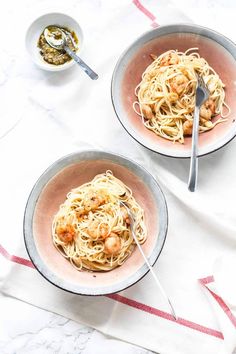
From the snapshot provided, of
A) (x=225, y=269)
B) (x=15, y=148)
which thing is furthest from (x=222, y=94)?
(x=15, y=148)

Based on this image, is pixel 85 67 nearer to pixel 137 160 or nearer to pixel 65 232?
pixel 137 160

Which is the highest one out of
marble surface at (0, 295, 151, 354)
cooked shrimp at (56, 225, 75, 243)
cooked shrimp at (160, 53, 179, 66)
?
cooked shrimp at (160, 53, 179, 66)

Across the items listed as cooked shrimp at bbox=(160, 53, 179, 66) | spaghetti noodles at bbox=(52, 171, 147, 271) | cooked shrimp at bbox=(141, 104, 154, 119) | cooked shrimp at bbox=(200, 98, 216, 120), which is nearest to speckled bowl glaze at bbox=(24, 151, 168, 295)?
spaghetti noodles at bbox=(52, 171, 147, 271)

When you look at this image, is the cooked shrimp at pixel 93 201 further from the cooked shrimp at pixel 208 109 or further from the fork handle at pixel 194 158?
the cooked shrimp at pixel 208 109

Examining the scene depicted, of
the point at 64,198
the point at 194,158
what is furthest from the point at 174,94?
the point at 64,198

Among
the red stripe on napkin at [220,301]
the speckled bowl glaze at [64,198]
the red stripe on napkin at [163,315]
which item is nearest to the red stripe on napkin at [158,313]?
the red stripe on napkin at [163,315]

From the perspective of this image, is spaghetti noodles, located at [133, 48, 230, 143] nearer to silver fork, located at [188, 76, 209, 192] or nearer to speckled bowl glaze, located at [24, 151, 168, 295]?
silver fork, located at [188, 76, 209, 192]
